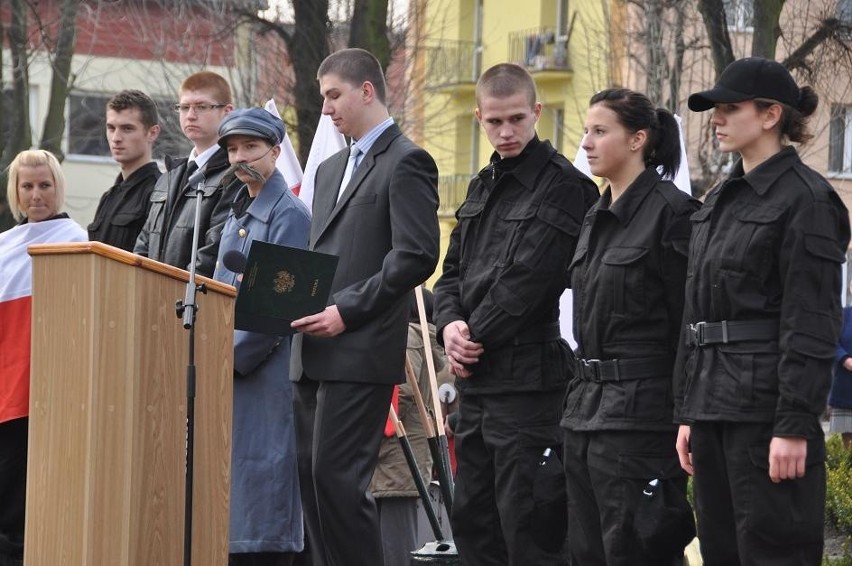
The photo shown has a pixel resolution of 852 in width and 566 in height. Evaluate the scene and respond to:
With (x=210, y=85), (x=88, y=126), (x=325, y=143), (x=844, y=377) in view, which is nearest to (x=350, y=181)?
(x=210, y=85)

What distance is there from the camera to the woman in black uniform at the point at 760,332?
17.1ft

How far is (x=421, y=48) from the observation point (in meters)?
22.7

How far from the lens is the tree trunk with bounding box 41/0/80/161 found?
1859cm

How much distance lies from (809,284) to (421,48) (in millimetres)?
17833

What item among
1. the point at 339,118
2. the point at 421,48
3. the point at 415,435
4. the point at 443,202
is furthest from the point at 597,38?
the point at 339,118

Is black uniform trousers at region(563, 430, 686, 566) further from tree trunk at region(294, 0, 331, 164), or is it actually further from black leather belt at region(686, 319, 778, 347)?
tree trunk at region(294, 0, 331, 164)

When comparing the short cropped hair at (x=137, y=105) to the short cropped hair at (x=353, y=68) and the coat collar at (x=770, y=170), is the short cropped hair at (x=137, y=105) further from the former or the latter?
the coat collar at (x=770, y=170)

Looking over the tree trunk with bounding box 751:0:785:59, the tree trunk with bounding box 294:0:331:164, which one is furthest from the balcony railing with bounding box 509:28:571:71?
the tree trunk with bounding box 751:0:785:59

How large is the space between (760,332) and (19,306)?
4438mm

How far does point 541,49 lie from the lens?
40.1 m

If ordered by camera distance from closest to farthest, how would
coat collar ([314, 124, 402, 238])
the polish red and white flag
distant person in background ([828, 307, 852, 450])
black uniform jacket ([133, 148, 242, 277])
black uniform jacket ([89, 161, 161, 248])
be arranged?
coat collar ([314, 124, 402, 238]), black uniform jacket ([133, 148, 242, 277]), the polish red and white flag, black uniform jacket ([89, 161, 161, 248]), distant person in background ([828, 307, 852, 450])

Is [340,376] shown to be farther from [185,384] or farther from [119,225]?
[119,225]

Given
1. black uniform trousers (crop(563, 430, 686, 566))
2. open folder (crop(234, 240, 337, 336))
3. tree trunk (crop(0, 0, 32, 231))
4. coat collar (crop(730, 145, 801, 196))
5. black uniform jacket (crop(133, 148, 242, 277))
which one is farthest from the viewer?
tree trunk (crop(0, 0, 32, 231))

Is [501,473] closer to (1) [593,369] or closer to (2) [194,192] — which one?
(1) [593,369]
